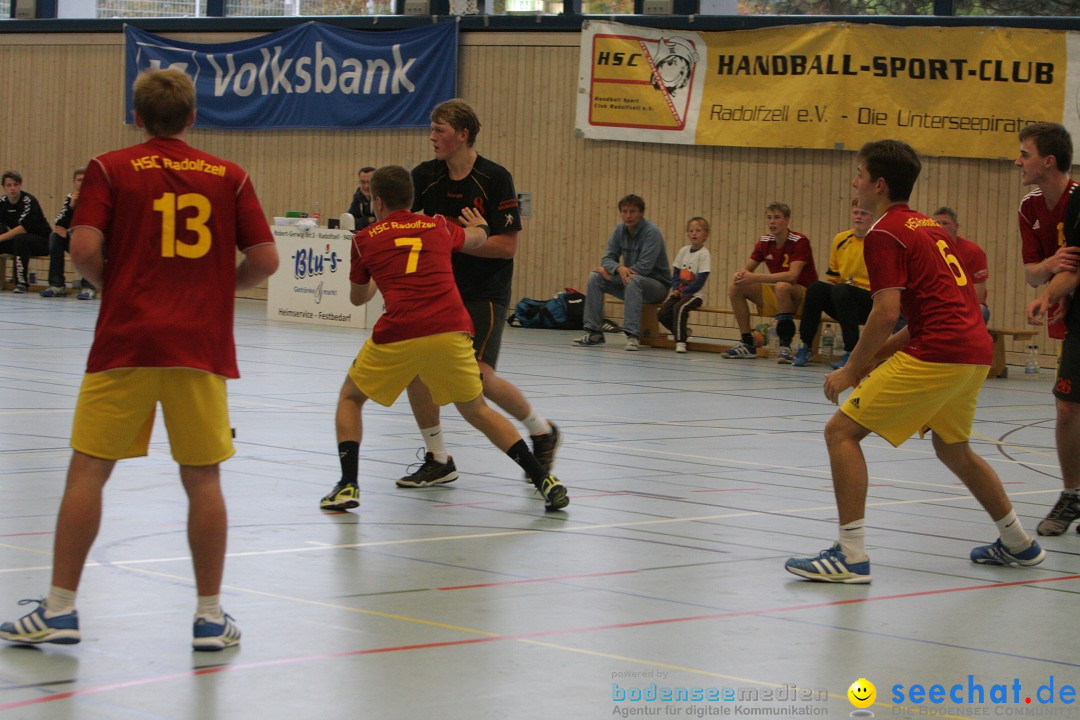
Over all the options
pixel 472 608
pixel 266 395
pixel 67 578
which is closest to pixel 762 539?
pixel 472 608

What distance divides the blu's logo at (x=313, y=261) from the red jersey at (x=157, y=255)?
14.1 m

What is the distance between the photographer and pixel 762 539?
246 inches

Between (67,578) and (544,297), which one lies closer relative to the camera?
(67,578)

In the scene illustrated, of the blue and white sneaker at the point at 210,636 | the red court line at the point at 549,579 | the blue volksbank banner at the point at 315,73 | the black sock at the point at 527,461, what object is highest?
the blue volksbank banner at the point at 315,73

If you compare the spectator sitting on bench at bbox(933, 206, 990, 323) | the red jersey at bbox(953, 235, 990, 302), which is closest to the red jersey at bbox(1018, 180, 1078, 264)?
the spectator sitting on bench at bbox(933, 206, 990, 323)

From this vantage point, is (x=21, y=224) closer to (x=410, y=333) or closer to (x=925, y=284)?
(x=410, y=333)

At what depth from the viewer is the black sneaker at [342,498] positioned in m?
6.51

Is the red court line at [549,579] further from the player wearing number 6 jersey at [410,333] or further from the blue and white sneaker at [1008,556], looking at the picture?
the blue and white sneaker at [1008,556]

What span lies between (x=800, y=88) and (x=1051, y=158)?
11407mm

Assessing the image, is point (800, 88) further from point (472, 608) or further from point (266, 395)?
point (472, 608)

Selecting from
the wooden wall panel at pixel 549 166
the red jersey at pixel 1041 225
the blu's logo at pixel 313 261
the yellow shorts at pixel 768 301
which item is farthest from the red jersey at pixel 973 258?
the blu's logo at pixel 313 261

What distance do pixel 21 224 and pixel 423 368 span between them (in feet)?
53.7

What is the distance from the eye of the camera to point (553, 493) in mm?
6688

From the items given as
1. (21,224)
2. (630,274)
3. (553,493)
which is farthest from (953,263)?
(21,224)
